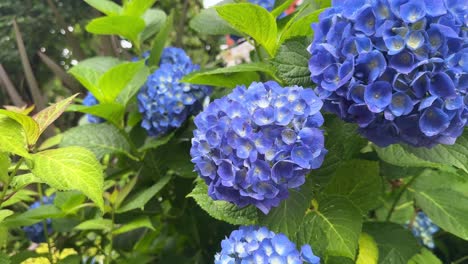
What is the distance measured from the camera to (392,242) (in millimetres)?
941

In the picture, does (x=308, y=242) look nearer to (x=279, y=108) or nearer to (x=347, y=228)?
(x=347, y=228)

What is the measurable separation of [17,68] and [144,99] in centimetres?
121

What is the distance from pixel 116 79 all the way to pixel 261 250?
476 mm

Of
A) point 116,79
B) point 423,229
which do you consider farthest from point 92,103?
point 423,229

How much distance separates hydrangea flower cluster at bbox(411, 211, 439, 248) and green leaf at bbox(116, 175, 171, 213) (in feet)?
1.95

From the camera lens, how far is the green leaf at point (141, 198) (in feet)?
3.19

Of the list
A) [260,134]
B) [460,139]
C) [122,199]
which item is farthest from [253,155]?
[122,199]

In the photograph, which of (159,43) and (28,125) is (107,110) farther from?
(28,125)

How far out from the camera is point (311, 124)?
0.72 meters

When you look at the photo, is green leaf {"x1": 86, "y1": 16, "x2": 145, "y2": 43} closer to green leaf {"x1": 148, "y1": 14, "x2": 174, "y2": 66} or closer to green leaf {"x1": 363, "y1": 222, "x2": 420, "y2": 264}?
green leaf {"x1": 148, "y1": 14, "x2": 174, "y2": 66}

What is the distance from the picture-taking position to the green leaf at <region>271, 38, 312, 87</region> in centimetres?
81

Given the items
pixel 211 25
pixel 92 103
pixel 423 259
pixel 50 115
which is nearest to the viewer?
pixel 50 115

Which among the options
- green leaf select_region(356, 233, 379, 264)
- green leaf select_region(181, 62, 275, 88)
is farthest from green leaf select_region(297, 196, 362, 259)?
green leaf select_region(181, 62, 275, 88)

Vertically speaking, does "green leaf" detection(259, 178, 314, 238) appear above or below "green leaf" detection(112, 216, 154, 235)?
above
